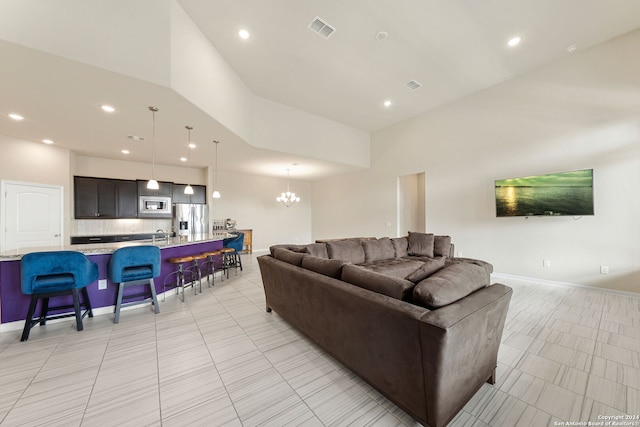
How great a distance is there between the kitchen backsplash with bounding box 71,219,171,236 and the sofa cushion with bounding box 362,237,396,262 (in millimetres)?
5620

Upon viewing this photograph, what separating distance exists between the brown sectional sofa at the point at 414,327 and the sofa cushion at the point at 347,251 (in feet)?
5.74

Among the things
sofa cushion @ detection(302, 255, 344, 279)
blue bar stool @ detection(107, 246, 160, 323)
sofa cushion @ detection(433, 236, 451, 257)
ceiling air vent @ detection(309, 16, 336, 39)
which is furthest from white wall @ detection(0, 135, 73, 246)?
sofa cushion @ detection(433, 236, 451, 257)

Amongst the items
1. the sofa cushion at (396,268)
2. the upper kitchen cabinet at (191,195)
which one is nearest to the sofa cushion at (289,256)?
the sofa cushion at (396,268)

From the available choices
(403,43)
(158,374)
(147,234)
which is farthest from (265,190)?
(158,374)

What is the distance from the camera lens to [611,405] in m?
1.54

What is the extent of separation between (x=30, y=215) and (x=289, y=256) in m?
5.53

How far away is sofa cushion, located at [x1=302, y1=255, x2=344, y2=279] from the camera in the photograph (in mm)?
2044

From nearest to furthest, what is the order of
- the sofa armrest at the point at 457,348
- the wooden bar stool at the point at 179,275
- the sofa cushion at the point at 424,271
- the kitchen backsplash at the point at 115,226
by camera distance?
the sofa armrest at the point at 457,348, the sofa cushion at the point at 424,271, the wooden bar stool at the point at 179,275, the kitchen backsplash at the point at 115,226

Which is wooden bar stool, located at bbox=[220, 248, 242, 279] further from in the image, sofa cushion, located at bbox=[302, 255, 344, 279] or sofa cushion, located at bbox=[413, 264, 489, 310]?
sofa cushion, located at bbox=[413, 264, 489, 310]

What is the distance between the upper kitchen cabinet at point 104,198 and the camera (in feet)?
17.1

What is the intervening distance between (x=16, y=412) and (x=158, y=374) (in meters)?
0.78

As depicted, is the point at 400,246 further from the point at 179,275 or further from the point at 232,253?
the point at 179,275

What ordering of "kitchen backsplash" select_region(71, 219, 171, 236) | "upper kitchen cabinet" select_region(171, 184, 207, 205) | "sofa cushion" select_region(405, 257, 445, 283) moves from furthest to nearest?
1. "upper kitchen cabinet" select_region(171, 184, 207, 205)
2. "kitchen backsplash" select_region(71, 219, 171, 236)
3. "sofa cushion" select_region(405, 257, 445, 283)

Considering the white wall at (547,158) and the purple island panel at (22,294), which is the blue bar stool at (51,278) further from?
the white wall at (547,158)
